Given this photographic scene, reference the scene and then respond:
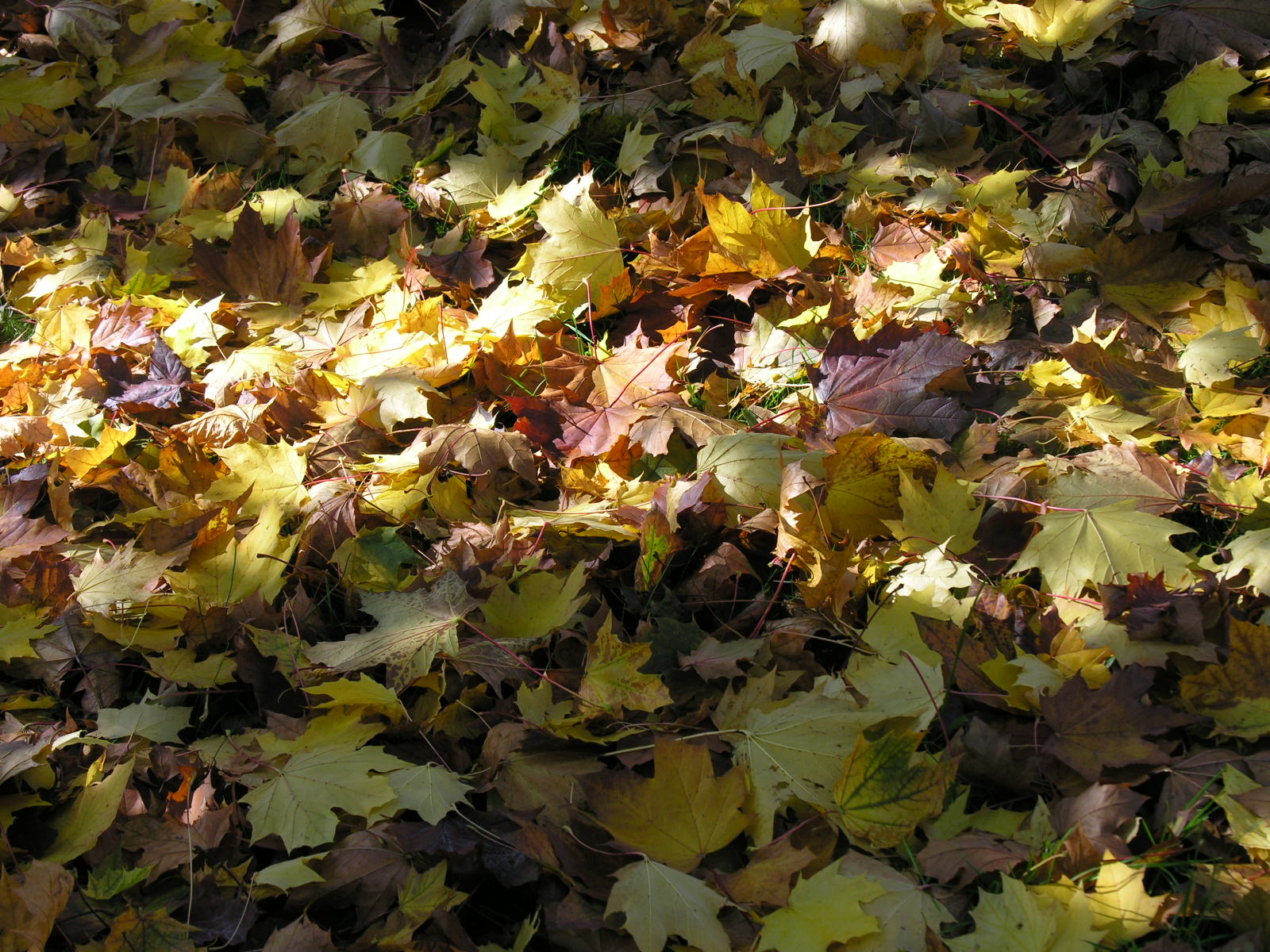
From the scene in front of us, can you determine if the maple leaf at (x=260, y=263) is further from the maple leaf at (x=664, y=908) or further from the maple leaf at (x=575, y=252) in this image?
the maple leaf at (x=664, y=908)

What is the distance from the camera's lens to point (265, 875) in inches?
50.6

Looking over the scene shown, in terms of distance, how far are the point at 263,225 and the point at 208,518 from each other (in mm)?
977

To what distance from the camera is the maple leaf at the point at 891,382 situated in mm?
1798

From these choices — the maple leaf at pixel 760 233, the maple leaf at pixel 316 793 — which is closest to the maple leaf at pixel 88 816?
the maple leaf at pixel 316 793

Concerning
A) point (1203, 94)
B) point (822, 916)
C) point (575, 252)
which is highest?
point (1203, 94)

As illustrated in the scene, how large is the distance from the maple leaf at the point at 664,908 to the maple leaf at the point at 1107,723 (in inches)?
20.5

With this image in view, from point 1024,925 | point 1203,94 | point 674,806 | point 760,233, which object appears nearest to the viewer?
point 1024,925

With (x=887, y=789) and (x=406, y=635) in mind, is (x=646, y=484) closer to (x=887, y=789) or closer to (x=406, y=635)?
(x=406, y=635)

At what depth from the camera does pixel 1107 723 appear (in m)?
1.34

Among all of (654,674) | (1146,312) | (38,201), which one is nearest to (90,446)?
(38,201)

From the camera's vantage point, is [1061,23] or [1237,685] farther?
[1061,23]

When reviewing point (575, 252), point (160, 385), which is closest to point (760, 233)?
point (575, 252)

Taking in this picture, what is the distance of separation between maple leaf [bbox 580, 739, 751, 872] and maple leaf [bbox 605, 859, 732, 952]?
0.12 ft

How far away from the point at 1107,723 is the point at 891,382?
72 cm
